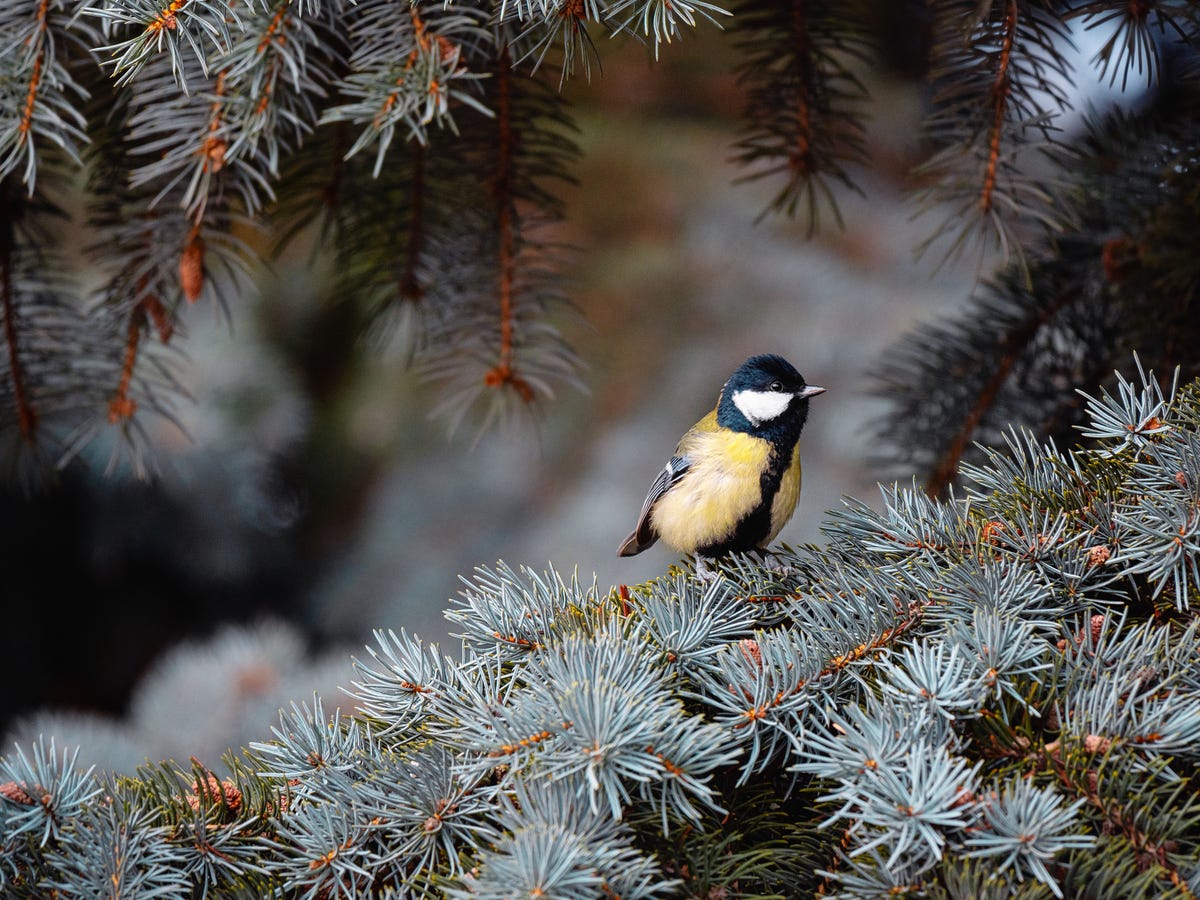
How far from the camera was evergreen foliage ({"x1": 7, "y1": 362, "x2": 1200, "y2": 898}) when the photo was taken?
0.71 metres

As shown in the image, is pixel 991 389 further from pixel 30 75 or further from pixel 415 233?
pixel 30 75

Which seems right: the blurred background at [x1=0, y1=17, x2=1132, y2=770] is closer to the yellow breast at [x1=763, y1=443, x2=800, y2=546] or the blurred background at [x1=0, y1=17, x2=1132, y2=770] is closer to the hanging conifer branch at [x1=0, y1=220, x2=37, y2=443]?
the yellow breast at [x1=763, y1=443, x2=800, y2=546]

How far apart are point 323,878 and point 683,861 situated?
0.31 metres

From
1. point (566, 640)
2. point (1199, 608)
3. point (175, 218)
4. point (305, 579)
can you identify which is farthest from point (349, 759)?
point (305, 579)

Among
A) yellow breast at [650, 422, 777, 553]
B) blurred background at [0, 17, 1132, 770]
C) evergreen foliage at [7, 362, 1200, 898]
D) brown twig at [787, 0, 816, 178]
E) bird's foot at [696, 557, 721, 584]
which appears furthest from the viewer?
blurred background at [0, 17, 1132, 770]

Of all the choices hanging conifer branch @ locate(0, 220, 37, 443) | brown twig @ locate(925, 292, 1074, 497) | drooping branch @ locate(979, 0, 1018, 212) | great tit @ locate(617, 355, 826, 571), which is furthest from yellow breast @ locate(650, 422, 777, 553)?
hanging conifer branch @ locate(0, 220, 37, 443)

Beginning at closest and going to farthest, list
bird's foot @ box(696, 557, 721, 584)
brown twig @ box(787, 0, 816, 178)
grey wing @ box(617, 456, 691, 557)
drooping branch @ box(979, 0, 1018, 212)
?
bird's foot @ box(696, 557, 721, 584), drooping branch @ box(979, 0, 1018, 212), brown twig @ box(787, 0, 816, 178), grey wing @ box(617, 456, 691, 557)

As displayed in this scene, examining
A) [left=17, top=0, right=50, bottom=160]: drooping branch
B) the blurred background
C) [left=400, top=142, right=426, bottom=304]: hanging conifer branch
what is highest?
[left=17, top=0, right=50, bottom=160]: drooping branch

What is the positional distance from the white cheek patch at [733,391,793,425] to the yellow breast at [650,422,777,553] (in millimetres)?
48

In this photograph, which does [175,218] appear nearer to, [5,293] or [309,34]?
[5,293]

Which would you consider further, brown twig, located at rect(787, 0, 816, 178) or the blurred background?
the blurred background

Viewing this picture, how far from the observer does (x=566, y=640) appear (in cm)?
89

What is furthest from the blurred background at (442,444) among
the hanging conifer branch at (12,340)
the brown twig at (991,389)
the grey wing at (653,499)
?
the hanging conifer branch at (12,340)

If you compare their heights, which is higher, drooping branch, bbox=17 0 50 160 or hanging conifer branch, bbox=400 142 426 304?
drooping branch, bbox=17 0 50 160
